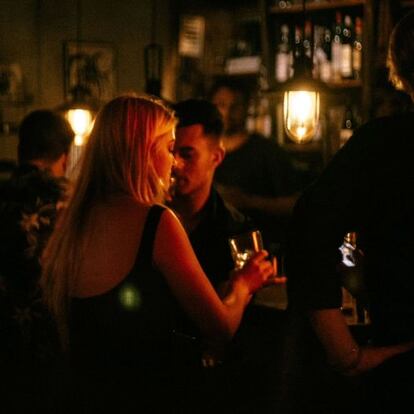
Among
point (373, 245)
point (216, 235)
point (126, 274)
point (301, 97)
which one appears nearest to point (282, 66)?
point (301, 97)

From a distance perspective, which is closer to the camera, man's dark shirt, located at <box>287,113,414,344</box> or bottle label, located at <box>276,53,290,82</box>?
man's dark shirt, located at <box>287,113,414,344</box>

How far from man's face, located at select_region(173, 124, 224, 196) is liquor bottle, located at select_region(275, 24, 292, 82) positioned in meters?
2.98

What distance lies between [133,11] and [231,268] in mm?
5561

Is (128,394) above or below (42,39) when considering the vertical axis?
below

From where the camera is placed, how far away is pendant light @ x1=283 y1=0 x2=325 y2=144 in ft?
11.5

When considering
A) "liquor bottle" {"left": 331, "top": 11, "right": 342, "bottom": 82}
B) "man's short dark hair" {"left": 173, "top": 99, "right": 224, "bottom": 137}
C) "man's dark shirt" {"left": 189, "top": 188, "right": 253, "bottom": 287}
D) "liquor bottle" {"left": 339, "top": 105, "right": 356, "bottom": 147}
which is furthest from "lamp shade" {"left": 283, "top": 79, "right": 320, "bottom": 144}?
"liquor bottle" {"left": 331, "top": 11, "right": 342, "bottom": 82}

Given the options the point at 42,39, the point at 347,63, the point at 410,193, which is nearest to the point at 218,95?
the point at 347,63

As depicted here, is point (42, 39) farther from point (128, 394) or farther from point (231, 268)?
point (128, 394)

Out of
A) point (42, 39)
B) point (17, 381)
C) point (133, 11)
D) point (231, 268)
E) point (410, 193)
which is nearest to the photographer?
point (410, 193)

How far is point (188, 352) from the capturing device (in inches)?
89.2

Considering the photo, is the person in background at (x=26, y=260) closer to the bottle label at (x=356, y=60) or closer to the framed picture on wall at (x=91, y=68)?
the bottle label at (x=356, y=60)

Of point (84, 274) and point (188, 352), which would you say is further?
point (188, 352)

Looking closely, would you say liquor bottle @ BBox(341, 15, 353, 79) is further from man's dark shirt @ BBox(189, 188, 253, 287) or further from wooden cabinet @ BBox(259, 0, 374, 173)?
man's dark shirt @ BBox(189, 188, 253, 287)

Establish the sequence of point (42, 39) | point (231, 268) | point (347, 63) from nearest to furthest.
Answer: point (231, 268), point (347, 63), point (42, 39)
